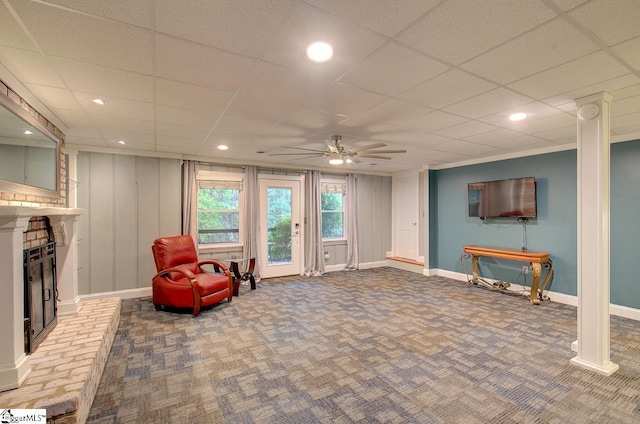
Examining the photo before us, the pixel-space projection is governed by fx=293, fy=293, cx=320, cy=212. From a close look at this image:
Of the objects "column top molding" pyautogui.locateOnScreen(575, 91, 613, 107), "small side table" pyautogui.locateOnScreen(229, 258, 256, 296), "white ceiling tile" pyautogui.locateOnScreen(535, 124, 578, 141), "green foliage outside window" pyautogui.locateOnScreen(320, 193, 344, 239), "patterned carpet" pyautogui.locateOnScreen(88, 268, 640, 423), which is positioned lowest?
"patterned carpet" pyautogui.locateOnScreen(88, 268, 640, 423)

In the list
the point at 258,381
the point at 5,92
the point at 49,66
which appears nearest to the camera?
the point at 49,66

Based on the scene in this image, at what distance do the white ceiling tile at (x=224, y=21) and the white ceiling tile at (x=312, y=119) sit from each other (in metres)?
1.20

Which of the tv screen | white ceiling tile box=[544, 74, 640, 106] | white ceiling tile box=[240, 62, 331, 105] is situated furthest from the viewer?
the tv screen

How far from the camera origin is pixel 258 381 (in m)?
2.41

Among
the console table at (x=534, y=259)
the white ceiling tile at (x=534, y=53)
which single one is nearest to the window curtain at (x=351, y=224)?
the console table at (x=534, y=259)

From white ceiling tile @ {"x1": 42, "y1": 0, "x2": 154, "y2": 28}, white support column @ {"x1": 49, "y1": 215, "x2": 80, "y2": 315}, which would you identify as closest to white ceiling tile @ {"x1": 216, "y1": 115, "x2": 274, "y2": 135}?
white ceiling tile @ {"x1": 42, "y1": 0, "x2": 154, "y2": 28}

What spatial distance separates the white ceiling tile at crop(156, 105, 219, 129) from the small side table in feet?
8.05

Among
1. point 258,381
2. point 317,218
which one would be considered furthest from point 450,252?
point 258,381

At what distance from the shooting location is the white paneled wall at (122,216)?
14.8 ft

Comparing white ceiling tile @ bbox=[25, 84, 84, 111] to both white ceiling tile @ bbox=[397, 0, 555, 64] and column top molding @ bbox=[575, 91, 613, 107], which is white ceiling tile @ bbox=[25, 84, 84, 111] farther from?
column top molding @ bbox=[575, 91, 613, 107]

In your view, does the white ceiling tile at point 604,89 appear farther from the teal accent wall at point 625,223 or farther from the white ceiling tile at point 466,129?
the teal accent wall at point 625,223

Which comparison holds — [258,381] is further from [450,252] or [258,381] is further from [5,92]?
[450,252]

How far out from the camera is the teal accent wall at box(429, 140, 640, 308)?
12.7 ft

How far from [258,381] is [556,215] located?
4862 mm
